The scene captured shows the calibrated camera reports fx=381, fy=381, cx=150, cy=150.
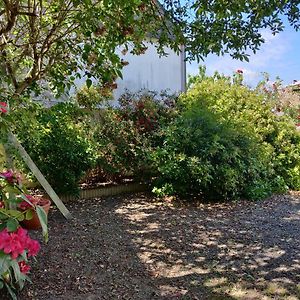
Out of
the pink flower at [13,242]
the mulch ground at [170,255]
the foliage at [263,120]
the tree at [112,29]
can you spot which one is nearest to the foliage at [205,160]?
the mulch ground at [170,255]

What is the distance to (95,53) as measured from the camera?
3.77 metres

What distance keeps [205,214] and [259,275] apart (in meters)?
2.19

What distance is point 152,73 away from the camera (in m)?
10.8

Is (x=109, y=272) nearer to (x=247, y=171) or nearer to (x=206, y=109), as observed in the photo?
(x=247, y=171)

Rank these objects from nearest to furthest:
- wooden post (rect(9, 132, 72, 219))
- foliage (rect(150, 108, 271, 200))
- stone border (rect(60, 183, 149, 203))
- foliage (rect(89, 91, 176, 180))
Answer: wooden post (rect(9, 132, 72, 219)) < foliage (rect(150, 108, 271, 200)) < stone border (rect(60, 183, 149, 203)) < foliage (rect(89, 91, 176, 180))

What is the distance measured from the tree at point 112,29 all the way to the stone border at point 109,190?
7.49 feet

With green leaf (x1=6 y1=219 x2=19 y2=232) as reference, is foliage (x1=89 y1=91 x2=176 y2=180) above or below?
above

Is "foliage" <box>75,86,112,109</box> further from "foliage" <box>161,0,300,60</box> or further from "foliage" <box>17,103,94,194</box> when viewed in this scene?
"foliage" <box>161,0,300,60</box>

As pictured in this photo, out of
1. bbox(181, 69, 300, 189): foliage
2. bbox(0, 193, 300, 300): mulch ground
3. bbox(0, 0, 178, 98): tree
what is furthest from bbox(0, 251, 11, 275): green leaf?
Answer: bbox(181, 69, 300, 189): foliage

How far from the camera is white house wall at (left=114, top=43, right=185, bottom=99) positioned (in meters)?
10.1

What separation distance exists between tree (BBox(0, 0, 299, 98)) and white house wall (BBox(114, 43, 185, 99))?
5136 mm

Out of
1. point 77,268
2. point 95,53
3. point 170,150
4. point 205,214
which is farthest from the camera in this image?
point 170,150

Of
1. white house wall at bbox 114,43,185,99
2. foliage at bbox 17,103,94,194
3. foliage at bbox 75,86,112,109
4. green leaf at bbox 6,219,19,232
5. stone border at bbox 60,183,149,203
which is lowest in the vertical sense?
stone border at bbox 60,183,149,203

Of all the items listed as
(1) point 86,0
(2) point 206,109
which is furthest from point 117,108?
(1) point 86,0
